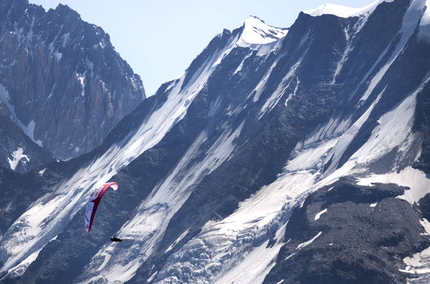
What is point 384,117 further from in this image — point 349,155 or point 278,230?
point 278,230

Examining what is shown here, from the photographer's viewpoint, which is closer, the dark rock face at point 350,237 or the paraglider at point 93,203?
the paraglider at point 93,203

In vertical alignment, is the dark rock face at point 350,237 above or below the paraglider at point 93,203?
below

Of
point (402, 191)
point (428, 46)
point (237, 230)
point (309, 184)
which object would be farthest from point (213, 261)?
point (428, 46)

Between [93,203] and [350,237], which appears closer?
[93,203]

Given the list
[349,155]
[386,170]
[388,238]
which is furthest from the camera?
[349,155]

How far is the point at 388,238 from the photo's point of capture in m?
145

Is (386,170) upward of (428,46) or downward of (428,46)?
downward

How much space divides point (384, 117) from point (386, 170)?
21747mm

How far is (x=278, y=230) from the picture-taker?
571 feet

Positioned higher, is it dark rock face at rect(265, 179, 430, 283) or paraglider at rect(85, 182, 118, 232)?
paraglider at rect(85, 182, 118, 232)

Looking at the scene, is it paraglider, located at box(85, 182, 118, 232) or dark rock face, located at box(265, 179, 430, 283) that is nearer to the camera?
paraglider, located at box(85, 182, 118, 232)

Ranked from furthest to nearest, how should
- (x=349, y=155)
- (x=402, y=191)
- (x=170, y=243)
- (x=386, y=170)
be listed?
(x=170, y=243) < (x=349, y=155) < (x=386, y=170) < (x=402, y=191)

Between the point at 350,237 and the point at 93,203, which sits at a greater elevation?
the point at 93,203

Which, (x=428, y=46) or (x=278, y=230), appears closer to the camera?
(x=278, y=230)
